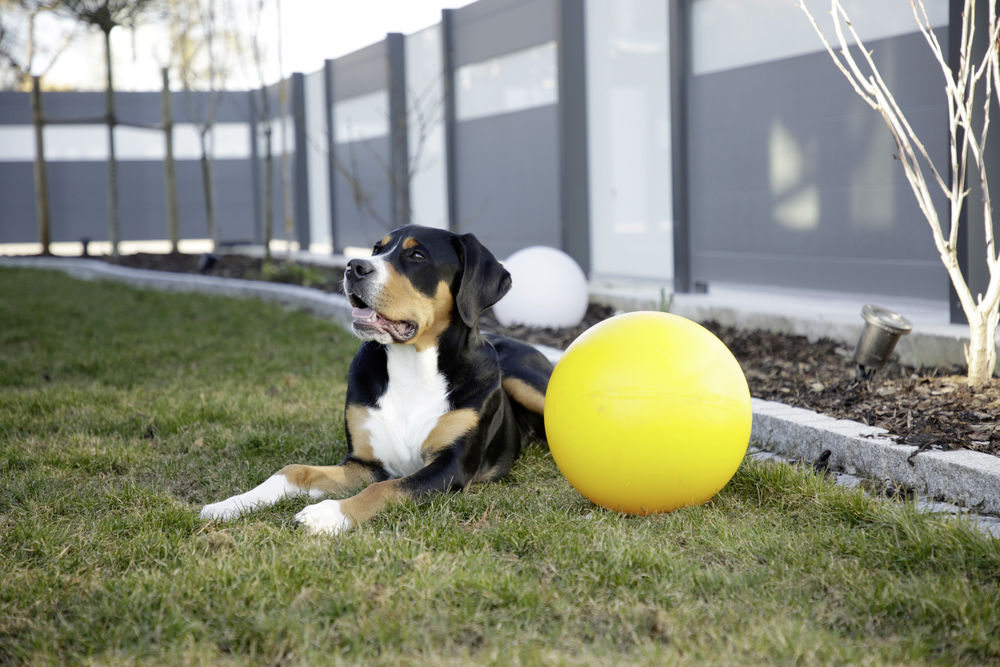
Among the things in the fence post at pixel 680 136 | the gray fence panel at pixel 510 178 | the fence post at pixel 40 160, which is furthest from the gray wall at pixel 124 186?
the fence post at pixel 680 136

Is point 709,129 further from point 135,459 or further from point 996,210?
point 135,459

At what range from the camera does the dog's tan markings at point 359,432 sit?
4.27m

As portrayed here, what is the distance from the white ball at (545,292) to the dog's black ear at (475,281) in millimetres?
4210

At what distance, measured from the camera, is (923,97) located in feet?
26.0

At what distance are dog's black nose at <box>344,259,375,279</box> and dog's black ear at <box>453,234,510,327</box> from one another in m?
0.43

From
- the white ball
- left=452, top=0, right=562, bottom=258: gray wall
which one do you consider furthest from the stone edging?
left=452, top=0, right=562, bottom=258: gray wall

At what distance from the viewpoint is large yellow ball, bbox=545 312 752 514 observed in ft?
12.0

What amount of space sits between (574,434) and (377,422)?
939 mm

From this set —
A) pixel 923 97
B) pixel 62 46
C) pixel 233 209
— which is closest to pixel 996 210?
pixel 923 97

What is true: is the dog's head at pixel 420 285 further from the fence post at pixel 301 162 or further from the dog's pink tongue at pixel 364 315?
the fence post at pixel 301 162

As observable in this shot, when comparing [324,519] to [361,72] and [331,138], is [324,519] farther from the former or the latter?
[331,138]

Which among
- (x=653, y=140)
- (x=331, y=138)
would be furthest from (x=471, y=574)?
(x=331, y=138)

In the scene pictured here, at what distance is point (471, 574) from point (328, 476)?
1323mm

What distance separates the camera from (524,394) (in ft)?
16.7
